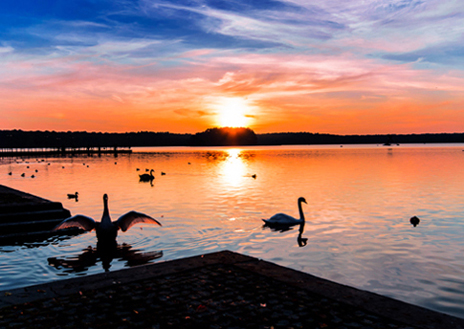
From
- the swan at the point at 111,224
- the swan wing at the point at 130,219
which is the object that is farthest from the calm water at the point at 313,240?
the swan wing at the point at 130,219

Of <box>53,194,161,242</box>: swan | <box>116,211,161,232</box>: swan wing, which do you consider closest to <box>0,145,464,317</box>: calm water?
<box>53,194,161,242</box>: swan

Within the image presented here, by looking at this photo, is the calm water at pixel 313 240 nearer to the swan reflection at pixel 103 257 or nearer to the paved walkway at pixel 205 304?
the swan reflection at pixel 103 257

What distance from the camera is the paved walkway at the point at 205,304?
6648 mm

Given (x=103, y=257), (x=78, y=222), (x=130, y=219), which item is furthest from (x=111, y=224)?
(x=103, y=257)

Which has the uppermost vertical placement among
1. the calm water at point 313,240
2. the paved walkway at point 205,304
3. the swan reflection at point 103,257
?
the paved walkway at point 205,304

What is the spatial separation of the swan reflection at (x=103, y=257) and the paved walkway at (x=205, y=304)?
3.82m

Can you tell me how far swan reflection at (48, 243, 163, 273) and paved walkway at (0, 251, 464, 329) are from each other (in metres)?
3.82

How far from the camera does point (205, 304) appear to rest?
748 cm

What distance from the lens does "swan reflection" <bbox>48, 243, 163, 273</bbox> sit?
1276 centimetres

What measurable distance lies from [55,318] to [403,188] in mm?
34650

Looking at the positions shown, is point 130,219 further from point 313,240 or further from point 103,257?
point 313,240

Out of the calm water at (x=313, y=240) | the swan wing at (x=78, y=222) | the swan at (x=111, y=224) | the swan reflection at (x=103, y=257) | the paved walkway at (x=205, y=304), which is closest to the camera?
the paved walkway at (x=205, y=304)

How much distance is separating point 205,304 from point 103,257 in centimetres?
759

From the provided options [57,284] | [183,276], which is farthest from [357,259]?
[57,284]
